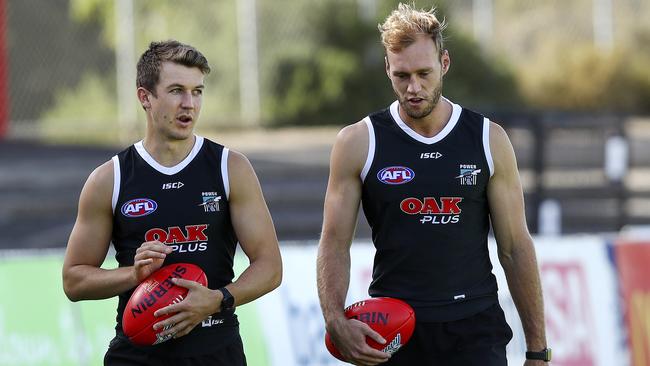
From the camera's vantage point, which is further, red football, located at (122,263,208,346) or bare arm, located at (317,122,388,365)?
bare arm, located at (317,122,388,365)

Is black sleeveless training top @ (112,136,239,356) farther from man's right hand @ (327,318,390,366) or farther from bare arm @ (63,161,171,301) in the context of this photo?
man's right hand @ (327,318,390,366)

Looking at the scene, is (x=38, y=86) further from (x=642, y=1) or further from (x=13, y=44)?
(x=642, y=1)

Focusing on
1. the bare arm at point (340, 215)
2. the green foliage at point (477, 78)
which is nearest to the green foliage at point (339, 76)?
the green foliage at point (477, 78)

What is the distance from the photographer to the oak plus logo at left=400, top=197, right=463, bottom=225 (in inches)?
215

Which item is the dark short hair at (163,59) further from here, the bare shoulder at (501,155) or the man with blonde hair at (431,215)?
the bare shoulder at (501,155)

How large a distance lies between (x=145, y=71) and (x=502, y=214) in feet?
5.51

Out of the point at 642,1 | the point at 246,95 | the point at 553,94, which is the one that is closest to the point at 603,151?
the point at 246,95

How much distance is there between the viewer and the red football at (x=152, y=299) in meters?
5.03

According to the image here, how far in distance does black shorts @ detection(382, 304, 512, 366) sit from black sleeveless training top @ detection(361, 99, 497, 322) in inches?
1.8

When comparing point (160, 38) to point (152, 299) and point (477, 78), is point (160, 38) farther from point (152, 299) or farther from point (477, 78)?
point (152, 299)

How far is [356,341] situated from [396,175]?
74 cm

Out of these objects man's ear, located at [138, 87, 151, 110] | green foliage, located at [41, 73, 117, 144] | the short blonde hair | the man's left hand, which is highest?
green foliage, located at [41, 73, 117, 144]

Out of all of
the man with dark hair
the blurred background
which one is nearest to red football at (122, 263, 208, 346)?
the man with dark hair

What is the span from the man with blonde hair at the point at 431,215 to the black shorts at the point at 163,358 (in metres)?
0.43
